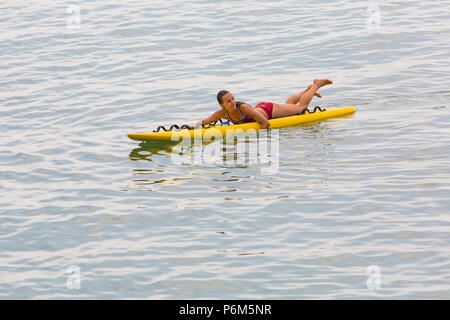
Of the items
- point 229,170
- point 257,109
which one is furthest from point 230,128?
point 229,170

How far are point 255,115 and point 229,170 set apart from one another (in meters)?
2.55

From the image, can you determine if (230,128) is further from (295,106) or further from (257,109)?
(295,106)

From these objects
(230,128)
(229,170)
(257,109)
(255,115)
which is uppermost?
(257,109)

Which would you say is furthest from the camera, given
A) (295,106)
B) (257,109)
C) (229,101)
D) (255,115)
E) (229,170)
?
(295,106)

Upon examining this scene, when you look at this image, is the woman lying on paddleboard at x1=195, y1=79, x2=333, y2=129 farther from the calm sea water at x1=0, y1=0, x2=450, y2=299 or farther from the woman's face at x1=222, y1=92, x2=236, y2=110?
the calm sea water at x1=0, y1=0, x2=450, y2=299

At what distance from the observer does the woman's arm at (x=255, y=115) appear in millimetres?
14977

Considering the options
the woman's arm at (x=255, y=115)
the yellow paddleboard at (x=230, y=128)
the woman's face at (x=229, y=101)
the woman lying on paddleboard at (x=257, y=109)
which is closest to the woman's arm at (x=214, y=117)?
the woman lying on paddleboard at (x=257, y=109)

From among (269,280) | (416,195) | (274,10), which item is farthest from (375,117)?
(274,10)

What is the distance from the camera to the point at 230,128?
15.0m

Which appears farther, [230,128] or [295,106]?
[295,106]

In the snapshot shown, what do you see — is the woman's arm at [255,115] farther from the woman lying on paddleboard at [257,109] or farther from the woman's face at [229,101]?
the woman's face at [229,101]

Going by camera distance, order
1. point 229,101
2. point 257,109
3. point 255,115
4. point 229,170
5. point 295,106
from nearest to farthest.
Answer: point 229,170, point 229,101, point 255,115, point 257,109, point 295,106
